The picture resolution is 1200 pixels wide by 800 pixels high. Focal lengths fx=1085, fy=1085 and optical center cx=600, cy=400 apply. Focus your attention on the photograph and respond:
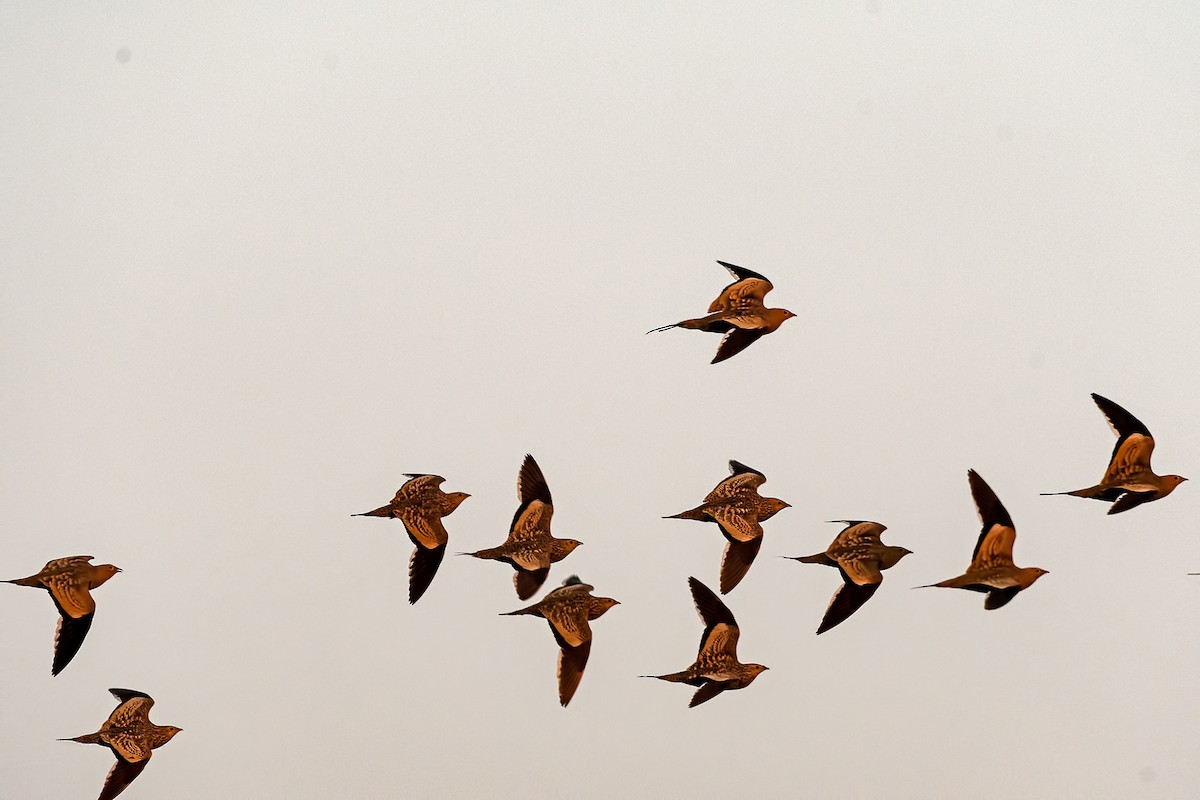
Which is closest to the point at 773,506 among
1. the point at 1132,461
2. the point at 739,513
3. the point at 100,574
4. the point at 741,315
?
the point at 739,513

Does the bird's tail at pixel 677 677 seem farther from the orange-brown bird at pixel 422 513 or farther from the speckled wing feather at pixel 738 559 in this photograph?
the orange-brown bird at pixel 422 513

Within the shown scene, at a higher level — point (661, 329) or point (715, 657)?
point (661, 329)

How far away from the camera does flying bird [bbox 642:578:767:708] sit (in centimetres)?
148

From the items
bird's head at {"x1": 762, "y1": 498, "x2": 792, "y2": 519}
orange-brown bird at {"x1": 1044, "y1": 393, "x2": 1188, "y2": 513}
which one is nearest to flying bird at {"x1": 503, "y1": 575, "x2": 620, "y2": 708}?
bird's head at {"x1": 762, "y1": 498, "x2": 792, "y2": 519}

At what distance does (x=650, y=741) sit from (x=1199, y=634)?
0.84m

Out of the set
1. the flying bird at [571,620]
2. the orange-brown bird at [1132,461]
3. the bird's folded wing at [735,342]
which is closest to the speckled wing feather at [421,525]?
the flying bird at [571,620]

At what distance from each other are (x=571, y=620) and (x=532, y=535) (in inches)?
5.0

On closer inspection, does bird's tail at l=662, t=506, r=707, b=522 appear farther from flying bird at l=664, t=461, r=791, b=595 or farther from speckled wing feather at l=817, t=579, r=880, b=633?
speckled wing feather at l=817, t=579, r=880, b=633

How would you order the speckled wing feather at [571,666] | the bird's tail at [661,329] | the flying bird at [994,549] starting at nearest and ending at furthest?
the flying bird at [994,549] → the speckled wing feather at [571,666] → the bird's tail at [661,329]

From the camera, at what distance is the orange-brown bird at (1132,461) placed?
4.60ft

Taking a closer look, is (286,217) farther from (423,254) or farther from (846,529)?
(846,529)

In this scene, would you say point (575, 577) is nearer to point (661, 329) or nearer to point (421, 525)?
point (421, 525)

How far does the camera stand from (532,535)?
1.49 metres

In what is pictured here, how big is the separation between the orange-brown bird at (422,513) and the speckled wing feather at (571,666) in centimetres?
22
